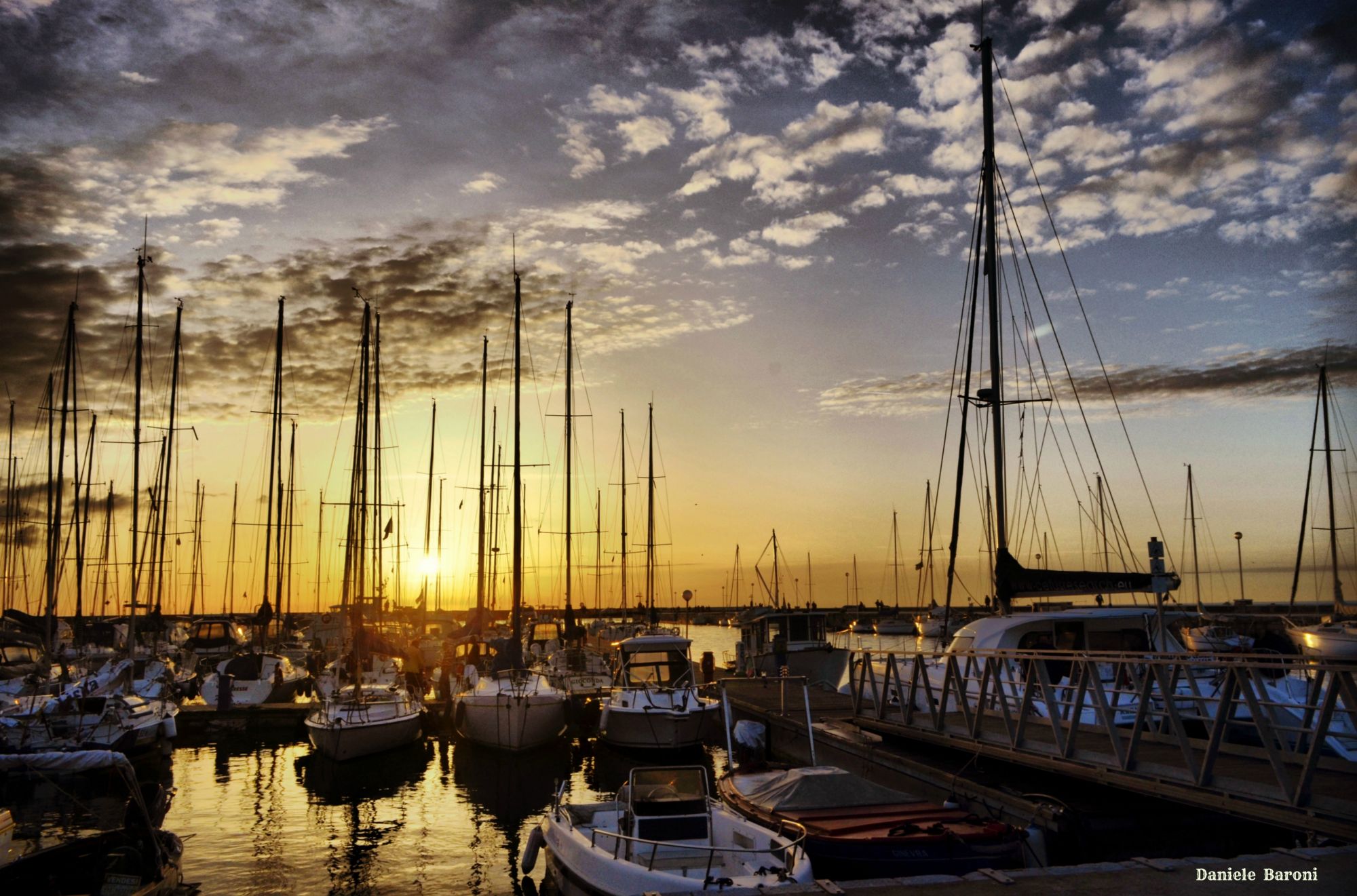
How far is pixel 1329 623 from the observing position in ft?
150

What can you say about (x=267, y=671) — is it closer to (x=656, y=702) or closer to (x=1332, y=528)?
(x=656, y=702)

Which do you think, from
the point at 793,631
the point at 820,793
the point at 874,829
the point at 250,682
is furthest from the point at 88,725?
the point at 793,631

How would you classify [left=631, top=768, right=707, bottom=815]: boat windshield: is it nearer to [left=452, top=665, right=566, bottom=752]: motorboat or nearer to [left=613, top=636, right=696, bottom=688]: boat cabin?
[left=452, top=665, right=566, bottom=752]: motorboat

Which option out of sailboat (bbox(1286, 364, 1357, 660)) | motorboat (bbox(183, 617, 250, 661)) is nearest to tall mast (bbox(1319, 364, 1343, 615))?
sailboat (bbox(1286, 364, 1357, 660))

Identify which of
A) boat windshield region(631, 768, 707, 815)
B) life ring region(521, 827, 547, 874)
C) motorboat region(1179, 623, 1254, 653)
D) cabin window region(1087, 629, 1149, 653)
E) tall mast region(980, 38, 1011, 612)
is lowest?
motorboat region(1179, 623, 1254, 653)

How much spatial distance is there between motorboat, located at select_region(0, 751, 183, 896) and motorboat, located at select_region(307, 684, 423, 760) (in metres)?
9.11

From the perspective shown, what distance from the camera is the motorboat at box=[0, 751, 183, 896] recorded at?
42.3 ft

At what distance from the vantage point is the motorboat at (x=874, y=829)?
12070 millimetres

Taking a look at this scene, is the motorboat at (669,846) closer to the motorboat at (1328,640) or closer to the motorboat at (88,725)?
the motorboat at (88,725)

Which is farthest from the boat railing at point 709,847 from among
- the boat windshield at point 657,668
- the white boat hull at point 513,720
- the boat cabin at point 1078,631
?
the boat windshield at point 657,668

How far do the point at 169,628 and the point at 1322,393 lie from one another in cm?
8988

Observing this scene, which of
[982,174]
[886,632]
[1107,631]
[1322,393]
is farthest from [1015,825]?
[886,632]

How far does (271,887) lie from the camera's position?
17156 millimetres

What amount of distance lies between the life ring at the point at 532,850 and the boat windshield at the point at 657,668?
1423cm
